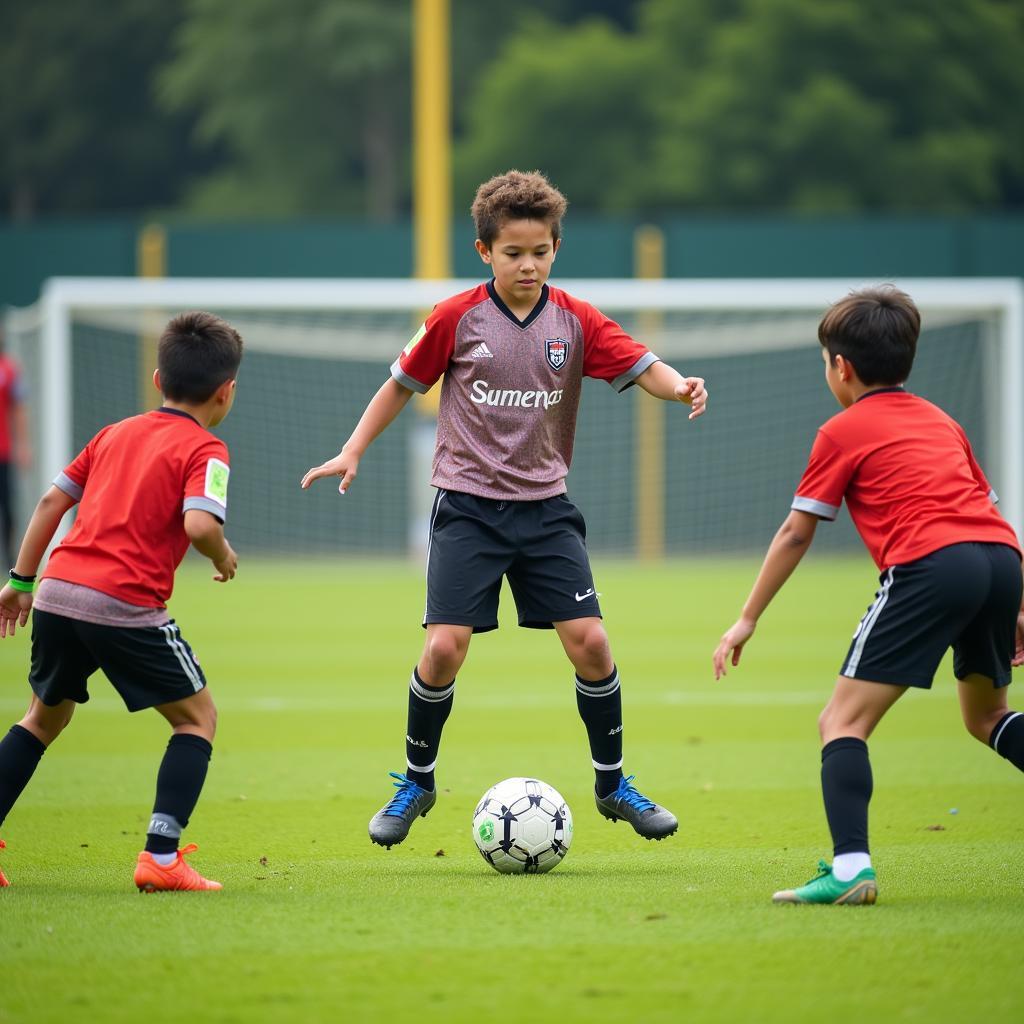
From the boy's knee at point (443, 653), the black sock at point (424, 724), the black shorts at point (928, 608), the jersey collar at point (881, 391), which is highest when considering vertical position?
the jersey collar at point (881, 391)

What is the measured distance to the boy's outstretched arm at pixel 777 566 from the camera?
4.09 m

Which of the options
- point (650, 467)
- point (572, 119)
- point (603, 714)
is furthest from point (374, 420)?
point (572, 119)

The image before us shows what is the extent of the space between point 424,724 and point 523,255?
1.43 m

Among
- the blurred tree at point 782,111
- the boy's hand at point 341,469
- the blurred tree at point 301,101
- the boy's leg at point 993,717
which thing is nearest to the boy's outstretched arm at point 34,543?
the boy's hand at point 341,469

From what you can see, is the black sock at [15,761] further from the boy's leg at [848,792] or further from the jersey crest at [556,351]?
the boy's leg at [848,792]

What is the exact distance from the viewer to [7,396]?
548 inches

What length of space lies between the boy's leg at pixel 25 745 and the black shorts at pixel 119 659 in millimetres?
101

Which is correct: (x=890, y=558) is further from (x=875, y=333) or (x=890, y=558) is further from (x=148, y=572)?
(x=148, y=572)

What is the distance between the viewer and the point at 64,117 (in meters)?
35.8

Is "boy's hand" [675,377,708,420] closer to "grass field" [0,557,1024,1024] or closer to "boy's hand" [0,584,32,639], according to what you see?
"grass field" [0,557,1024,1024]

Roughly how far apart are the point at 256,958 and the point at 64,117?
115ft

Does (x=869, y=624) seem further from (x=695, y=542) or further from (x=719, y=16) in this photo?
(x=719, y=16)

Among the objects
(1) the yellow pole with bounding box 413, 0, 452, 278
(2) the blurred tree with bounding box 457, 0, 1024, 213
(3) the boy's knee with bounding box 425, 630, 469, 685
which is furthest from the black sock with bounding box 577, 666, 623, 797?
(2) the blurred tree with bounding box 457, 0, 1024, 213

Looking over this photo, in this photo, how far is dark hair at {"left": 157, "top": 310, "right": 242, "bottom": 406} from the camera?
171 inches
